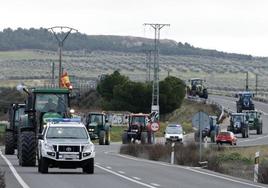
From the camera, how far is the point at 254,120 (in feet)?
312

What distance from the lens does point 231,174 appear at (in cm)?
3925

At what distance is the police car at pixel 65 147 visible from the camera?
33.7m

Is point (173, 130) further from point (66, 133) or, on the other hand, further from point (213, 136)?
point (66, 133)

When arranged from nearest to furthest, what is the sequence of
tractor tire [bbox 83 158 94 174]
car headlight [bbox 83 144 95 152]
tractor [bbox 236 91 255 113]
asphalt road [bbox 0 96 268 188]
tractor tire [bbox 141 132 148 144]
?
asphalt road [bbox 0 96 268 188] → car headlight [bbox 83 144 95 152] → tractor tire [bbox 83 158 94 174] → tractor tire [bbox 141 132 148 144] → tractor [bbox 236 91 255 113]

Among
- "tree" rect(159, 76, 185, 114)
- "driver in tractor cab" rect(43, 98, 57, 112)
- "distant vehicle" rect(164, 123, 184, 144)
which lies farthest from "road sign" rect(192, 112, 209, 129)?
"tree" rect(159, 76, 185, 114)

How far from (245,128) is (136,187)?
2491 inches

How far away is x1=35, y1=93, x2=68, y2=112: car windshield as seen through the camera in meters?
39.6

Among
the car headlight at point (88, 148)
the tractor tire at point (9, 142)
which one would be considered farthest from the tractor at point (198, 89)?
the car headlight at point (88, 148)

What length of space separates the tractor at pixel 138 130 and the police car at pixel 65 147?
116 ft

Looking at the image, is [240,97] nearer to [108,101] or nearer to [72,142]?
[108,101]

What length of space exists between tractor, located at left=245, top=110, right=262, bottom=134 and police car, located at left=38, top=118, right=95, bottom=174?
5882 cm

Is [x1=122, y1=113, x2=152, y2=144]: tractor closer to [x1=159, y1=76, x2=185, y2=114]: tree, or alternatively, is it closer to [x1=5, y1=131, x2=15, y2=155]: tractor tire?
[x1=5, y1=131, x2=15, y2=155]: tractor tire

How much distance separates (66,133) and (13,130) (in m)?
17.9

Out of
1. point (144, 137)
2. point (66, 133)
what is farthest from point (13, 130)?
point (144, 137)
